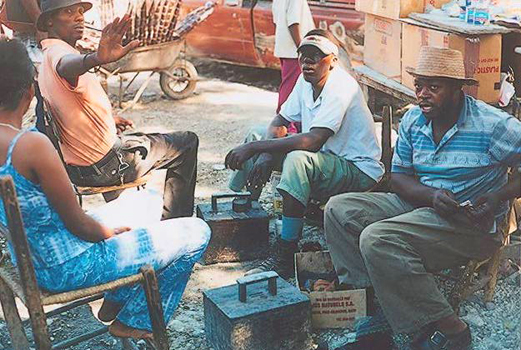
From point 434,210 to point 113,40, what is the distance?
1.84m

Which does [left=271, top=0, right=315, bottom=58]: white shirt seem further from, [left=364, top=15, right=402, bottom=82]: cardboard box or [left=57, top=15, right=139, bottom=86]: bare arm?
[left=57, top=15, right=139, bottom=86]: bare arm

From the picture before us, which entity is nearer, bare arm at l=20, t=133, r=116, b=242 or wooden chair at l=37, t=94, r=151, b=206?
bare arm at l=20, t=133, r=116, b=242

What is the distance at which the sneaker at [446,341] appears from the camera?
3.71 metres

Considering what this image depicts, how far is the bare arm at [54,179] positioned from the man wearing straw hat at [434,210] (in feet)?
4.48

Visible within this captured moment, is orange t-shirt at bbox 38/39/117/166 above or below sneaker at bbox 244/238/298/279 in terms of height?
above

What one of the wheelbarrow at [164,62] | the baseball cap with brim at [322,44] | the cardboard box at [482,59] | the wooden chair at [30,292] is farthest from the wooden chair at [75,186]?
the wheelbarrow at [164,62]

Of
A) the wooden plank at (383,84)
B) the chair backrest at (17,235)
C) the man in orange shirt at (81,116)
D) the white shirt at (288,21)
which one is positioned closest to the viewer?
the chair backrest at (17,235)

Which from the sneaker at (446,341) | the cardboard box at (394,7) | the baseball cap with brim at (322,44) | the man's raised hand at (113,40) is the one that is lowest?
the sneaker at (446,341)

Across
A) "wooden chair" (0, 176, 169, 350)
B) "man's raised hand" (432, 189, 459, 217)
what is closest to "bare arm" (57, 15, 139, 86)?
"wooden chair" (0, 176, 169, 350)

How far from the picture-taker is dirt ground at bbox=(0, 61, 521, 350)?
419 centimetres

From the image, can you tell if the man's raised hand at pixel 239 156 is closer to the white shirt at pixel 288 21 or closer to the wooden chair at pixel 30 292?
the wooden chair at pixel 30 292

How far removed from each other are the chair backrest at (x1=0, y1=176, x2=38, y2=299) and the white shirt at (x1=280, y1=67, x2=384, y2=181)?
86.8 inches

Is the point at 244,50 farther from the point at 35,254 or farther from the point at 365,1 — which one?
the point at 35,254

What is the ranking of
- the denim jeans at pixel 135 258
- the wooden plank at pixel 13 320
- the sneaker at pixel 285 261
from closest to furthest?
the denim jeans at pixel 135 258 → the wooden plank at pixel 13 320 → the sneaker at pixel 285 261
